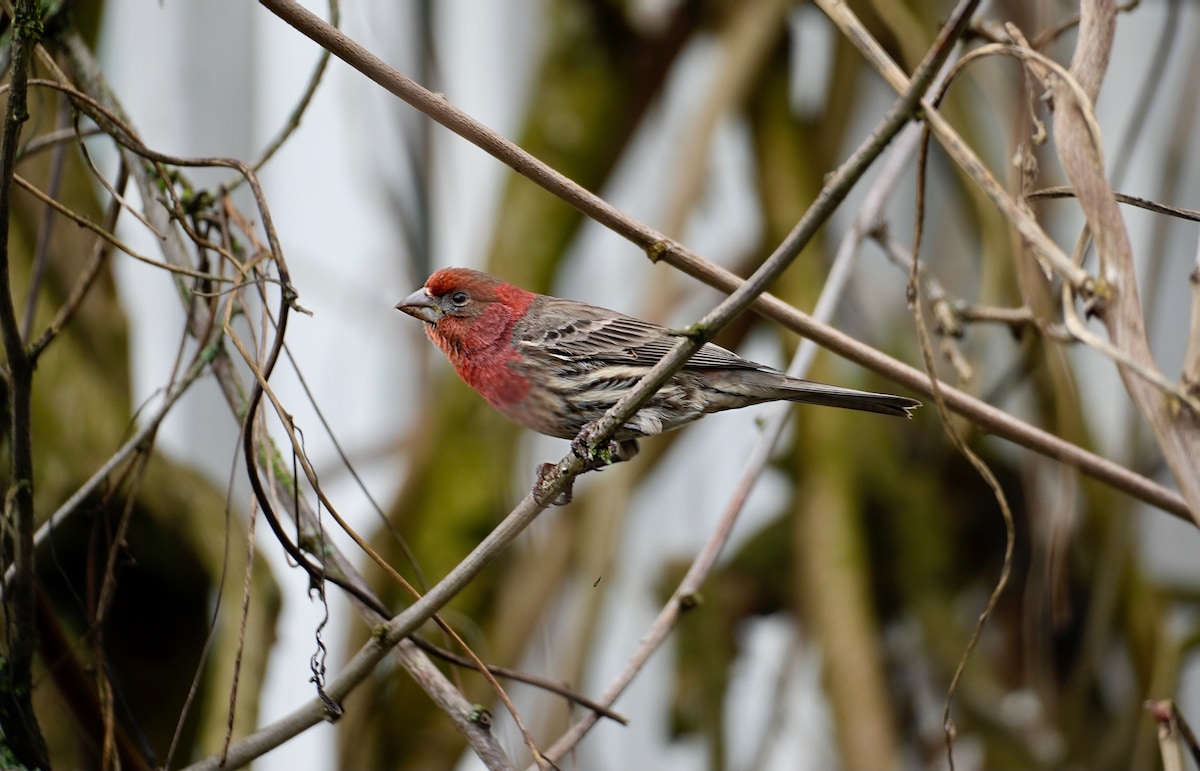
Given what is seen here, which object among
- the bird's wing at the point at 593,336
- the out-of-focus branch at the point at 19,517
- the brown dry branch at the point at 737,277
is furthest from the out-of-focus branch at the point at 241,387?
the bird's wing at the point at 593,336

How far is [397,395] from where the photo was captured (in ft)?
21.2

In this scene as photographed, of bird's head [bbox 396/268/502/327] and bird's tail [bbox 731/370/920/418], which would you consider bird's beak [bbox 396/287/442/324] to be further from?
bird's tail [bbox 731/370/920/418]

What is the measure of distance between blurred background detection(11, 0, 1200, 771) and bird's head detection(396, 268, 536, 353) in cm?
103

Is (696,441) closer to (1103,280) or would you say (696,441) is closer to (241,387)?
(241,387)

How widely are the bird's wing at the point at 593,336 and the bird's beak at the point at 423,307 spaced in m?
0.23

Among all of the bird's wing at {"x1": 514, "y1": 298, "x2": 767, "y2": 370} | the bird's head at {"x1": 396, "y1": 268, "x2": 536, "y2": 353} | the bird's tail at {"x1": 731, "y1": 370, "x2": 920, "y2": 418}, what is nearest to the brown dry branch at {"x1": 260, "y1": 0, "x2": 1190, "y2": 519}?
the bird's tail at {"x1": 731, "y1": 370, "x2": 920, "y2": 418}

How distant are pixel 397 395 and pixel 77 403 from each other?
3.02 m

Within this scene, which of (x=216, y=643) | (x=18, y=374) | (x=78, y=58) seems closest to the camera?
(x=18, y=374)

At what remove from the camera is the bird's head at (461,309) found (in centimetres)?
307

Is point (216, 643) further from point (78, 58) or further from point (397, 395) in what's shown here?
point (397, 395)

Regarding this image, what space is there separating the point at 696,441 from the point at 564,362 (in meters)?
3.33

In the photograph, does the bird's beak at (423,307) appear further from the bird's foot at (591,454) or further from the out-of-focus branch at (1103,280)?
the out-of-focus branch at (1103,280)

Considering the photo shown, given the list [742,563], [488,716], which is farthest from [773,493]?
[488,716]

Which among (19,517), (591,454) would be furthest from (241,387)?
(591,454)
